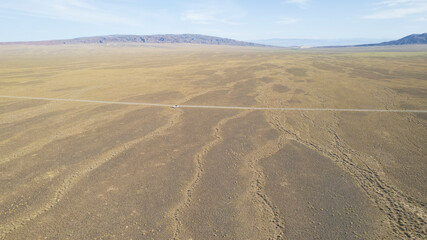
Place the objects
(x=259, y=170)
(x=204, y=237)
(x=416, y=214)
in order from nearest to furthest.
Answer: (x=204, y=237)
(x=416, y=214)
(x=259, y=170)

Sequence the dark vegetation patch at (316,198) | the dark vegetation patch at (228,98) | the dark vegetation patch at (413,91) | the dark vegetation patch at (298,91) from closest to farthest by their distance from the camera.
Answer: the dark vegetation patch at (316,198) < the dark vegetation patch at (228,98) < the dark vegetation patch at (413,91) < the dark vegetation patch at (298,91)

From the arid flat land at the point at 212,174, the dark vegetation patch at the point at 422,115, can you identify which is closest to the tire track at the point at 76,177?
the arid flat land at the point at 212,174

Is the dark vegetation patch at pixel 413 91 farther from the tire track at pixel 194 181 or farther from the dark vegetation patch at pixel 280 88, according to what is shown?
the tire track at pixel 194 181

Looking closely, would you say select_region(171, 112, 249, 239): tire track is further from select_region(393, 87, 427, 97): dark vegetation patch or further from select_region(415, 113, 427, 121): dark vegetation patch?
select_region(393, 87, 427, 97): dark vegetation patch

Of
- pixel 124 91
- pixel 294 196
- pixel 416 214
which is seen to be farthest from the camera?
pixel 124 91

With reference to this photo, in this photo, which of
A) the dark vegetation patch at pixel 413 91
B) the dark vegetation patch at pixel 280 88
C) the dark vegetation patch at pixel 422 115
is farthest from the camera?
the dark vegetation patch at pixel 280 88

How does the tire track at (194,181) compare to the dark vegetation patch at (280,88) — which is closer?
the tire track at (194,181)

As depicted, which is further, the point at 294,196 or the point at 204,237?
the point at 294,196

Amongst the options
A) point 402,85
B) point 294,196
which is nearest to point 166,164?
point 294,196

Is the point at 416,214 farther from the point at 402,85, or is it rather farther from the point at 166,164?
the point at 402,85
